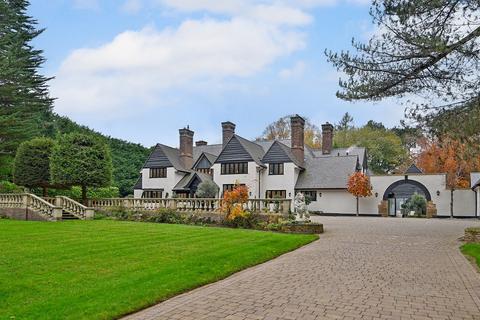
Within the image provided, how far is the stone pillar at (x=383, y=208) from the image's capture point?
35.8 metres

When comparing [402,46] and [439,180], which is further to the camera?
[439,180]

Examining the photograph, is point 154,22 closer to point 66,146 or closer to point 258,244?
point 258,244

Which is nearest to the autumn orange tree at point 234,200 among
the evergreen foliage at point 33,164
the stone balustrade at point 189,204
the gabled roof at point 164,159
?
the stone balustrade at point 189,204

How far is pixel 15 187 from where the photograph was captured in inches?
1185

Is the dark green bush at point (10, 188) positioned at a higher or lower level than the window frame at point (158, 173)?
lower

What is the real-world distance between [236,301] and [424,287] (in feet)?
12.0

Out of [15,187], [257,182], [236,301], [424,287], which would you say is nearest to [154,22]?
[236,301]

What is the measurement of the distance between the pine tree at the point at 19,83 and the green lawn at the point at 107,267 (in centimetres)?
2489

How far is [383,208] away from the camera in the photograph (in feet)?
118

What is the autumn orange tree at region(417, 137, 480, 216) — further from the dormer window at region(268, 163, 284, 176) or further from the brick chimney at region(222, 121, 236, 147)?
the brick chimney at region(222, 121, 236, 147)

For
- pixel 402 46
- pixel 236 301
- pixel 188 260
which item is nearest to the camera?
pixel 236 301

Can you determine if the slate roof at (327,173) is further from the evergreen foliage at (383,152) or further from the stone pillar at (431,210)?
the evergreen foliage at (383,152)

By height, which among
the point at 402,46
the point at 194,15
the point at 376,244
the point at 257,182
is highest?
the point at 194,15

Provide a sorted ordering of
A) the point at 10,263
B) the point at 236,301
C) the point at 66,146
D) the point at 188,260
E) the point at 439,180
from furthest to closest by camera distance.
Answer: the point at 439,180, the point at 66,146, the point at 188,260, the point at 10,263, the point at 236,301
